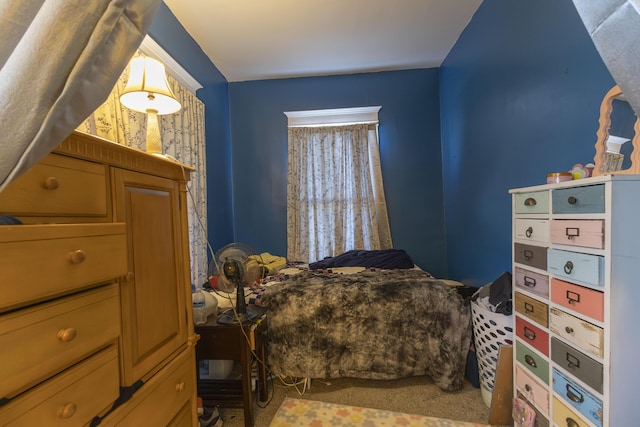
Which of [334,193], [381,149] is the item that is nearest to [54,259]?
[334,193]

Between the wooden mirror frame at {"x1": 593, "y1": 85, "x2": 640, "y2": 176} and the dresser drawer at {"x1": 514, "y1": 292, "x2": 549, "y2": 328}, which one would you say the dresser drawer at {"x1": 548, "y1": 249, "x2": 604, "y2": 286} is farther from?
the wooden mirror frame at {"x1": 593, "y1": 85, "x2": 640, "y2": 176}

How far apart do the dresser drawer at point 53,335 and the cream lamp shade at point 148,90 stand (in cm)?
83

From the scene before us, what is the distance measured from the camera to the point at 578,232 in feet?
3.21

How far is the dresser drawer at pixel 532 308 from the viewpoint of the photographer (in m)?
1.14

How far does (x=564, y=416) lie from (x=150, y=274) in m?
1.70

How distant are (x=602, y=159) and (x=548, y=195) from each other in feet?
1.07

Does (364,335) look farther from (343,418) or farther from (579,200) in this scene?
(579,200)

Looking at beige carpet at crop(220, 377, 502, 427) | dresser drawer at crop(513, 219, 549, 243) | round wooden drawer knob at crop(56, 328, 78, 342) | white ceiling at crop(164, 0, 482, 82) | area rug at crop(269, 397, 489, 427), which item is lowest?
beige carpet at crop(220, 377, 502, 427)

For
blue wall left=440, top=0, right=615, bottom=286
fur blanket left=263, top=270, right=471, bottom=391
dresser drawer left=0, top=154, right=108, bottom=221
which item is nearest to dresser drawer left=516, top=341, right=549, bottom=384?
fur blanket left=263, top=270, right=471, bottom=391

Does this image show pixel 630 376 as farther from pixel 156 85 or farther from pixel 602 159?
pixel 156 85

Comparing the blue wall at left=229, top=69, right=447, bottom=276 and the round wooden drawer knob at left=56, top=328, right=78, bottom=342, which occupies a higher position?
the blue wall at left=229, top=69, right=447, bottom=276

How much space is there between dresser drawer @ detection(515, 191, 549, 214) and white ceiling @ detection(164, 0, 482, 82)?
194 centimetres

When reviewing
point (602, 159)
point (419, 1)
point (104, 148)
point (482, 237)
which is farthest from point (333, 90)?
point (104, 148)

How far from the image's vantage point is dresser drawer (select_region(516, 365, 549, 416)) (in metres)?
1.16
